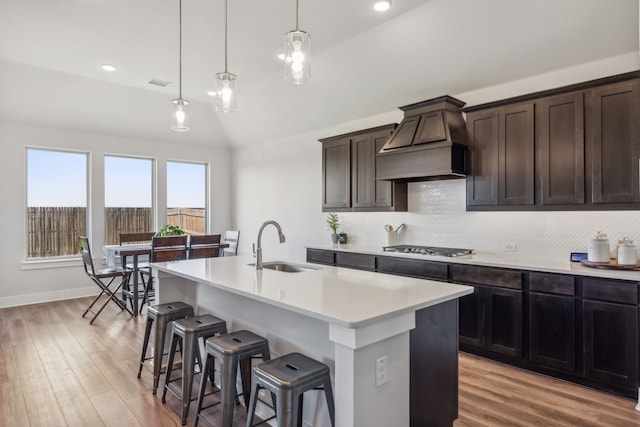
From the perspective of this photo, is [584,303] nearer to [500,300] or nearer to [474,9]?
[500,300]

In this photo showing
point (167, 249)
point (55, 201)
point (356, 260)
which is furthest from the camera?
point (55, 201)

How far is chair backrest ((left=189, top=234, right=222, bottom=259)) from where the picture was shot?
16.0 ft

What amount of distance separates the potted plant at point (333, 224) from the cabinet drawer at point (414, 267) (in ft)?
4.23

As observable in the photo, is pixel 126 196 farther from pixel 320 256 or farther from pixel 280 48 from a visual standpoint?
pixel 280 48

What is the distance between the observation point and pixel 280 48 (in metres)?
4.11

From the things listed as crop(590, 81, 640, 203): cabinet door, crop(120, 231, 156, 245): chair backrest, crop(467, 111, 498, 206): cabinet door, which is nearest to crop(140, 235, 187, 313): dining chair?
crop(120, 231, 156, 245): chair backrest

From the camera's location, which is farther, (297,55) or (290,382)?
(297,55)

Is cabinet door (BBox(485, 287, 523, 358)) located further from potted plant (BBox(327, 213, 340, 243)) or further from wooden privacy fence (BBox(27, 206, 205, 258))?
wooden privacy fence (BBox(27, 206, 205, 258))

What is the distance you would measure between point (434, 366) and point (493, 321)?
1.53 meters

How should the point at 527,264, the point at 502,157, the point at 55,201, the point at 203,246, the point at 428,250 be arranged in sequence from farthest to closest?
the point at 55,201 → the point at 203,246 → the point at 428,250 → the point at 502,157 → the point at 527,264

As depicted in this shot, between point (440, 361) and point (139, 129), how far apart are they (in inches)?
239

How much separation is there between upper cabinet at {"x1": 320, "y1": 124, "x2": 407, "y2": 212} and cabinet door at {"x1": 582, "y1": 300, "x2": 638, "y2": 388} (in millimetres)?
2289

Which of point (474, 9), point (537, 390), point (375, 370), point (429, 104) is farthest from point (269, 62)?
point (537, 390)

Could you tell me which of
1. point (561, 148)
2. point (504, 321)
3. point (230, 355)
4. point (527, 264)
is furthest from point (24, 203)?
point (561, 148)
